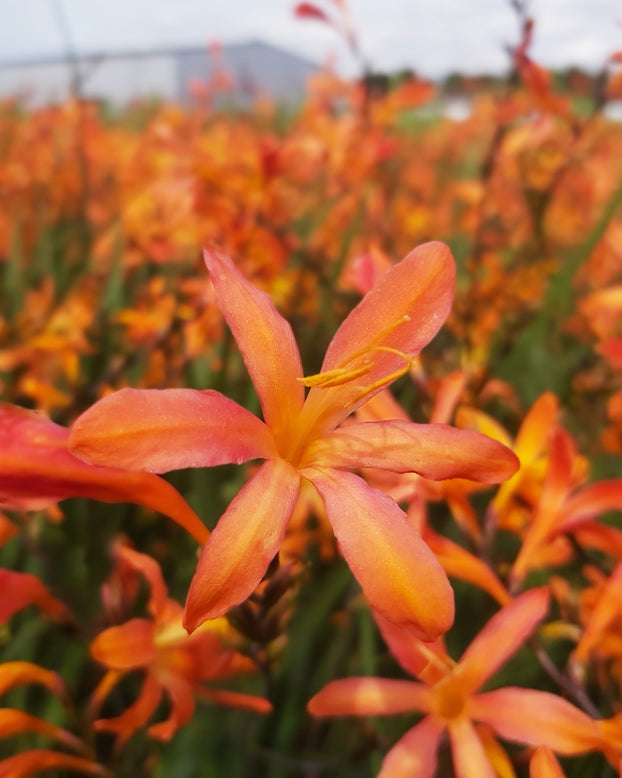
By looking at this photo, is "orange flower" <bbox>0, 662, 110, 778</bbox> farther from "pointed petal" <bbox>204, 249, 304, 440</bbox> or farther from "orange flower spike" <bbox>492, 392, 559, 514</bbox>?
"orange flower spike" <bbox>492, 392, 559, 514</bbox>

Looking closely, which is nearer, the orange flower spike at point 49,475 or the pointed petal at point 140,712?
the orange flower spike at point 49,475

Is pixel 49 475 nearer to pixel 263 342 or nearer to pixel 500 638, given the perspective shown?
pixel 263 342

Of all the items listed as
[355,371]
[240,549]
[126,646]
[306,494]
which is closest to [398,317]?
[355,371]

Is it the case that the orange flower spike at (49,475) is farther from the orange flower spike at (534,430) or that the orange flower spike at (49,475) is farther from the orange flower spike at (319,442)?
the orange flower spike at (534,430)

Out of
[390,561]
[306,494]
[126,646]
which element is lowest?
[306,494]

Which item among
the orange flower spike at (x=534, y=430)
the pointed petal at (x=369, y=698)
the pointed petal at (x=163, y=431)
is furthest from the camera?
the orange flower spike at (x=534, y=430)

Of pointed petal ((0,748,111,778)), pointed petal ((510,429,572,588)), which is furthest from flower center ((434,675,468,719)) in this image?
pointed petal ((0,748,111,778))

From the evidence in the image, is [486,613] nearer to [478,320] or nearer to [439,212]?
[478,320]

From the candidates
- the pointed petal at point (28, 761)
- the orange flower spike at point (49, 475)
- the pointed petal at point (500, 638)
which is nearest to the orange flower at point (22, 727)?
the pointed petal at point (28, 761)
